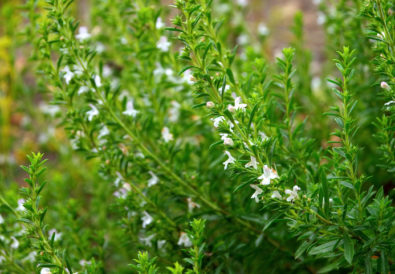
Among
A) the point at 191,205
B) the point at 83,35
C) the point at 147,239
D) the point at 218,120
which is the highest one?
the point at 83,35

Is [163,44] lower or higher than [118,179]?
higher

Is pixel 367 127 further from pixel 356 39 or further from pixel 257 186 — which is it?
pixel 257 186

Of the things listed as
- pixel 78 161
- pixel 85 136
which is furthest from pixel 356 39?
pixel 78 161

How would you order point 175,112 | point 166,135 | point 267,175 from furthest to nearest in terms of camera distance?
point 175,112 < point 166,135 < point 267,175

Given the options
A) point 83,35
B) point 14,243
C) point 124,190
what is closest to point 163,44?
point 83,35

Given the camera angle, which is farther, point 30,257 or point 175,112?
point 175,112

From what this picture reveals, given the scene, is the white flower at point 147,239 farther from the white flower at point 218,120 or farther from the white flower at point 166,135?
the white flower at point 218,120

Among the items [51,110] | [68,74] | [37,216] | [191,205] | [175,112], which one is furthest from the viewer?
[51,110]

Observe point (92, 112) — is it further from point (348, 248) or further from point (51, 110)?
point (51, 110)

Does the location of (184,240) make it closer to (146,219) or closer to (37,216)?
(146,219)

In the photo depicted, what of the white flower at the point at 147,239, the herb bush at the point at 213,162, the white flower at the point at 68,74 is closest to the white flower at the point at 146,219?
the herb bush at the point at 213,162
